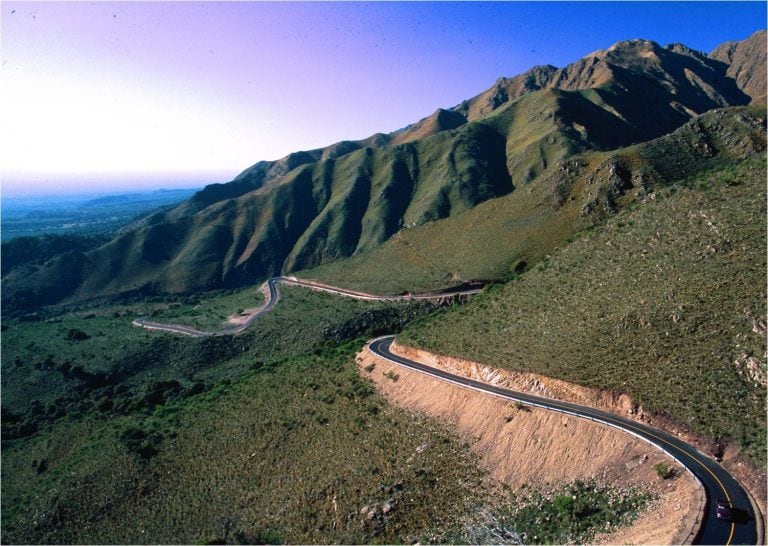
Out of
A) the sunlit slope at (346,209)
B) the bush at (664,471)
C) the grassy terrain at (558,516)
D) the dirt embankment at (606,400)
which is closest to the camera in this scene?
the dirt embankment at (606,400)

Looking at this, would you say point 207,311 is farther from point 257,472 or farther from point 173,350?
point 257,472

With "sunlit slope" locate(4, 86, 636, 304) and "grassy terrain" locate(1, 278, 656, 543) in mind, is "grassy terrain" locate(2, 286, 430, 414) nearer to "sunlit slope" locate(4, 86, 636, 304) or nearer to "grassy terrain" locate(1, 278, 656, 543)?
"grassy terrain" locate(1, 278, 656, 543)

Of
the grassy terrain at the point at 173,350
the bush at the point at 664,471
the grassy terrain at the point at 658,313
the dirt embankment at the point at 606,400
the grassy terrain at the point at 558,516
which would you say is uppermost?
the grassy terrain at the point at 658,313

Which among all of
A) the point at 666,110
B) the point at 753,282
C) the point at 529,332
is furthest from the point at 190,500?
the point at 666,110

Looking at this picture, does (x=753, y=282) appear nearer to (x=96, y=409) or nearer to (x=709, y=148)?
(x=709, y=148)

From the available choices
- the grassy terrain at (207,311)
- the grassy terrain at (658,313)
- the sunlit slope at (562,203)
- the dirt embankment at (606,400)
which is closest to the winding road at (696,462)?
the dirt embankment at (606,400)

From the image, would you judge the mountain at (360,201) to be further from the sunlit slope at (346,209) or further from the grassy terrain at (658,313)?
the grassy terrain at (658,313)
